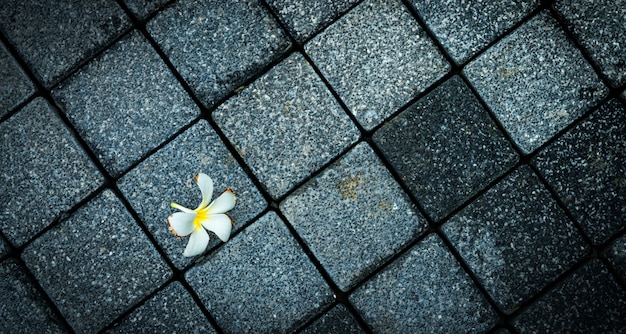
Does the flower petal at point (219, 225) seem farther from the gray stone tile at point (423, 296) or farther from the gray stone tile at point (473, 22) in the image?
the gray stone tile at point (473, 22)

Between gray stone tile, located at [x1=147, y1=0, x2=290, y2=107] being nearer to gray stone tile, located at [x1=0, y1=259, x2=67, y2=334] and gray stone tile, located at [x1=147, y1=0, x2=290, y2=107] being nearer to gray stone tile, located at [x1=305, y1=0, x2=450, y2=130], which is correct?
gray stone tile, located at [x1=305, y1=0, x2=450, y2=130]

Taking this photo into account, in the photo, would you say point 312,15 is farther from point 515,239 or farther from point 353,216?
point 515,239

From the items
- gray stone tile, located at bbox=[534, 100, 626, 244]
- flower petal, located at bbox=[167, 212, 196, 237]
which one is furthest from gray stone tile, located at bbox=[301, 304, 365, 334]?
gray stone tile, located at bbox=[534, 100, 626, 244]

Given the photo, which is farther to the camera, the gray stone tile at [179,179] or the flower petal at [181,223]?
the gray stone tile at [179,179]

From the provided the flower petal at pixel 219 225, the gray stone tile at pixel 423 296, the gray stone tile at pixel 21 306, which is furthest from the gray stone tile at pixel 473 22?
A: the gray stone tile at pixel 21 306

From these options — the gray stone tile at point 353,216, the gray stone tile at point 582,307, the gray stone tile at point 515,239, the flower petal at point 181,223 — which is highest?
the flower petal at point 181,223

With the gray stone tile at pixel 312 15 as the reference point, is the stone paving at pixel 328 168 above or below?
below

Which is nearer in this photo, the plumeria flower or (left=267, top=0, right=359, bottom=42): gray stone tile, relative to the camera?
the plumeria flower
